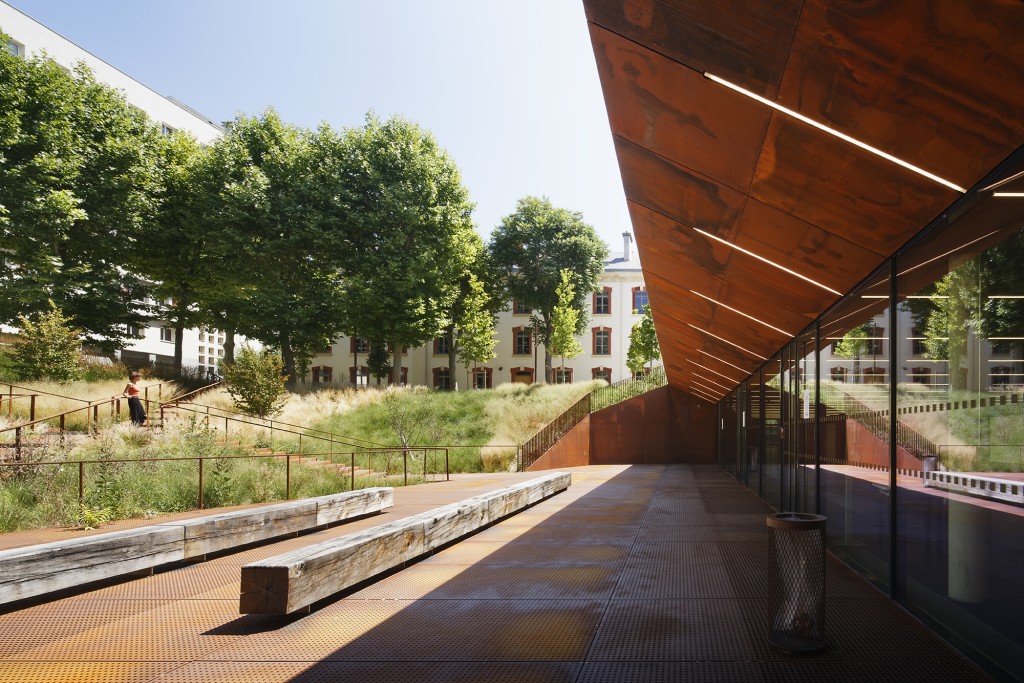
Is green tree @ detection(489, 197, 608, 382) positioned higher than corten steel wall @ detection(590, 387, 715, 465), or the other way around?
green tree @ detection(489, 197, 608, 382)

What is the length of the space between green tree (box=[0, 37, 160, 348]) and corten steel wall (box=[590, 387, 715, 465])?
19.5 m

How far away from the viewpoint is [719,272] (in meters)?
8.40

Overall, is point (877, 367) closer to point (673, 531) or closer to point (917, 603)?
point (917, 603)

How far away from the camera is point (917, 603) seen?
220 inches

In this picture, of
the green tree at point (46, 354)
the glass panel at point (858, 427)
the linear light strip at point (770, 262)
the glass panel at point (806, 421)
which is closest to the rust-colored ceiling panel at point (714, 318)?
the glass panel at point (806, 421)

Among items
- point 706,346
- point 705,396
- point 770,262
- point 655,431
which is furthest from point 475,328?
point 770,262

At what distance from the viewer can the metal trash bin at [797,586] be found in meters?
4.64

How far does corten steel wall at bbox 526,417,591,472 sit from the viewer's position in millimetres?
28031

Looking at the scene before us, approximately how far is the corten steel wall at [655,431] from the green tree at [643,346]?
15.1 meters

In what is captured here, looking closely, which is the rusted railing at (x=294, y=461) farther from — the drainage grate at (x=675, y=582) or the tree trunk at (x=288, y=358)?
the tree trunk at (x=288, y=358)

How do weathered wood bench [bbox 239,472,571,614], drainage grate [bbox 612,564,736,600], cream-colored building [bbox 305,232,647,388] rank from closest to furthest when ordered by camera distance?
weathered wood bench [bbox 239,472,571,614], drainage grate [bbox 612,564,736,600], cream-colored building [bbox 305,232,647,388]

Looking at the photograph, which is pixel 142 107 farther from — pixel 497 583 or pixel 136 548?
pixel 497 583

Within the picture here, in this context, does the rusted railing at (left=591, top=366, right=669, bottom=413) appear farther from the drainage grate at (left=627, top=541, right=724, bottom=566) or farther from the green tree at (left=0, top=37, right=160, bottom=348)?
the drainage grate at (left=627, top=541, right=724, bottom=566)

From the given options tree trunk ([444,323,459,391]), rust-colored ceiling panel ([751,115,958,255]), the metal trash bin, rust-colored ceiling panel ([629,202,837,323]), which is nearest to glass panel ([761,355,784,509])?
rust-colored ceiling panel ([629,202,837,323])
